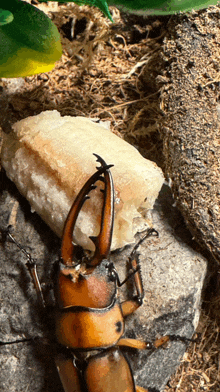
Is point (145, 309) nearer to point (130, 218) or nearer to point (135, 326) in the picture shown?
point (135, 326)

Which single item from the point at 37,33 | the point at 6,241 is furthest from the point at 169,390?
the point at 37,33

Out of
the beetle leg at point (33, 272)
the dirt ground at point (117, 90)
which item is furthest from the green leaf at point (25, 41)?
the beetle leg at point (33, 272)

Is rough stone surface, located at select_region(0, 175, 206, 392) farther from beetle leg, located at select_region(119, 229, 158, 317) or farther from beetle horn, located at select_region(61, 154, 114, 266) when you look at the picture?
beetle horn, located at select_region(61, 154, 114, 266)

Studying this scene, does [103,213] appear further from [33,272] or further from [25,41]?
[25,41]

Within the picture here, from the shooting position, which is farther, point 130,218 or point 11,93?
point 11,93

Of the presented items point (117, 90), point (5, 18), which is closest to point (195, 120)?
point (117, 90)
